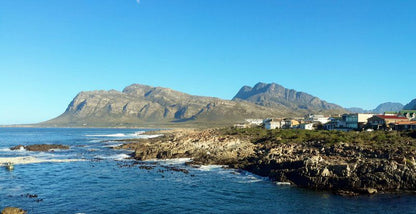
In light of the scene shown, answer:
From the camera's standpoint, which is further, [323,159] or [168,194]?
[323,159]

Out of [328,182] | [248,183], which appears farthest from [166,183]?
[328,182]

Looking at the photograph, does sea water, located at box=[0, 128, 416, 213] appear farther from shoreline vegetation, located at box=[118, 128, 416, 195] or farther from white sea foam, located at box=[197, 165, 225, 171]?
shoreline vegetation, located at box=[118, 128, 416, 195]

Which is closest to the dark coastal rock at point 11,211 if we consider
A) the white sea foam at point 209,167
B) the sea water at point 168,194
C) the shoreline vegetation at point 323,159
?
the sea water at point 168,194

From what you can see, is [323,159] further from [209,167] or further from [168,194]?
[168,194]

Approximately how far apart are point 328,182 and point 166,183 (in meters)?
22.5

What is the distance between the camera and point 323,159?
152 ft

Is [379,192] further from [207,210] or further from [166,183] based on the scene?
[166,183]

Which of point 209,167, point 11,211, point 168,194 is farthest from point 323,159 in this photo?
point 11,211

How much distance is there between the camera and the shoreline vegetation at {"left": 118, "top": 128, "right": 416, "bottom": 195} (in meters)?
38.3

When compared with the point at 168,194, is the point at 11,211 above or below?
above

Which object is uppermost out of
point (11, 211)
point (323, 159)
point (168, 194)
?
point (323, 159)

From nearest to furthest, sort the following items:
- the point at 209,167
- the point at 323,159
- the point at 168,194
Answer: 1. the point at 168,194
2. the point at 323,159
3. the point at 209,167

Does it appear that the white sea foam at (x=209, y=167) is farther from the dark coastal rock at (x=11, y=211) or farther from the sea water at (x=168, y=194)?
the dark coastal rock at (x=11, y=211)

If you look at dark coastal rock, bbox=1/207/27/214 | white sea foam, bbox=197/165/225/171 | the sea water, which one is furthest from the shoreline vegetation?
dark coastal rock, bbox=1/207/27/214
